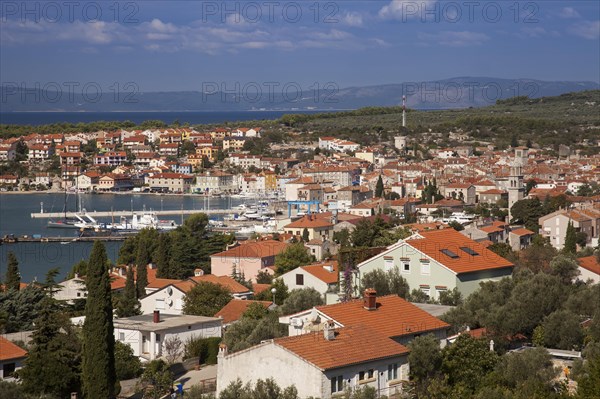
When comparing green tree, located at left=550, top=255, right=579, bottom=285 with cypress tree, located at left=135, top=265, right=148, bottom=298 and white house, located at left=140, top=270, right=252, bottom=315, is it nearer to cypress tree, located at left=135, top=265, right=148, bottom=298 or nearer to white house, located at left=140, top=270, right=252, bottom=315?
white house, located at left=140, top=270, right=252, bottom=315

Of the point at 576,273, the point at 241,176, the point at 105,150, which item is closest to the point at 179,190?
the point at 241,176

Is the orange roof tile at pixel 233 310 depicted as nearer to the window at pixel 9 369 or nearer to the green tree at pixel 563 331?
the window at pixel 9 369

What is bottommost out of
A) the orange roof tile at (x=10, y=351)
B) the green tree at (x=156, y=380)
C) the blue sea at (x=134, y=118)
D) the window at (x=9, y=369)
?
the blue sea at (x=134, y=118)

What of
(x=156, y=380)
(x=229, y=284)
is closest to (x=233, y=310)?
(x=229, y=284)

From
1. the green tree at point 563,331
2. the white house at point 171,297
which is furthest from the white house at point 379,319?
the white house at point 171,297

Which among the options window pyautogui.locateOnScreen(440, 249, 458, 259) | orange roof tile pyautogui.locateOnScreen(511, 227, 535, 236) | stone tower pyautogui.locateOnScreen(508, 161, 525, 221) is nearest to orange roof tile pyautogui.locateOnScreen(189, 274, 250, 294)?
window pyautogui.locateOnScreen(440, 249, 458, 259)
